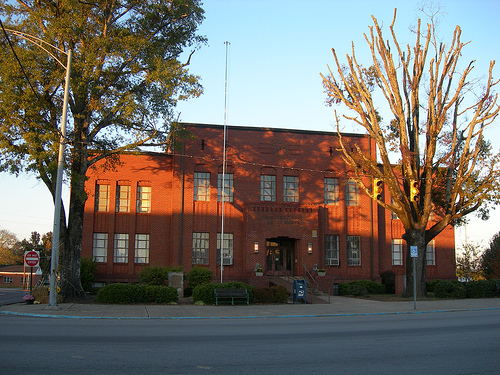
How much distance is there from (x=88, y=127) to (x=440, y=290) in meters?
21.7

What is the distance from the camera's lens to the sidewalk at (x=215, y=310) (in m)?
17.9

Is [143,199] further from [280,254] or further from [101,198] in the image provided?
[280,254]

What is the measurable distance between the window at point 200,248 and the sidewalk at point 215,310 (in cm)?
1040

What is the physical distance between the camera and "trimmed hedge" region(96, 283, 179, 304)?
22.5 metres

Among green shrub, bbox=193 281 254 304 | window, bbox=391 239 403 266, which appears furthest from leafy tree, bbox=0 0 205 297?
window, bbox=391 239 403 266

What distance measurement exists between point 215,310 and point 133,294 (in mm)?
4635

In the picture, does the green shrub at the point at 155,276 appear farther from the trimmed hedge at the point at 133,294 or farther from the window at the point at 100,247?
the window at the point at 100,247

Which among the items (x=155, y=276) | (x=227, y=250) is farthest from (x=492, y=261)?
(x=155, y=276)

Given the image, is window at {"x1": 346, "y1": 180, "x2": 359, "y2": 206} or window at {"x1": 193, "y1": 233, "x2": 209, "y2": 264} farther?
window at {"x1": 346, "y1": 180, "x2": 359, "y2": 206}

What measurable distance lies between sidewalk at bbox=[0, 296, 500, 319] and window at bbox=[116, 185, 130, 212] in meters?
12.0

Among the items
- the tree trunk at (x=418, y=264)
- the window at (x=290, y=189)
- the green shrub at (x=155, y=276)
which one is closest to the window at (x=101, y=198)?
the green shrub at (x=155, y=276)

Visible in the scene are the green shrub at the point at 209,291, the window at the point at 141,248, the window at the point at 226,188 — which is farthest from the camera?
the window at the point at 226,188

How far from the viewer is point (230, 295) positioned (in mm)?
22656

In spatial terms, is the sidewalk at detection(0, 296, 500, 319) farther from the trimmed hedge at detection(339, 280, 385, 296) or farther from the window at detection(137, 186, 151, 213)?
the window at detection(137, 186, 151, 213)
